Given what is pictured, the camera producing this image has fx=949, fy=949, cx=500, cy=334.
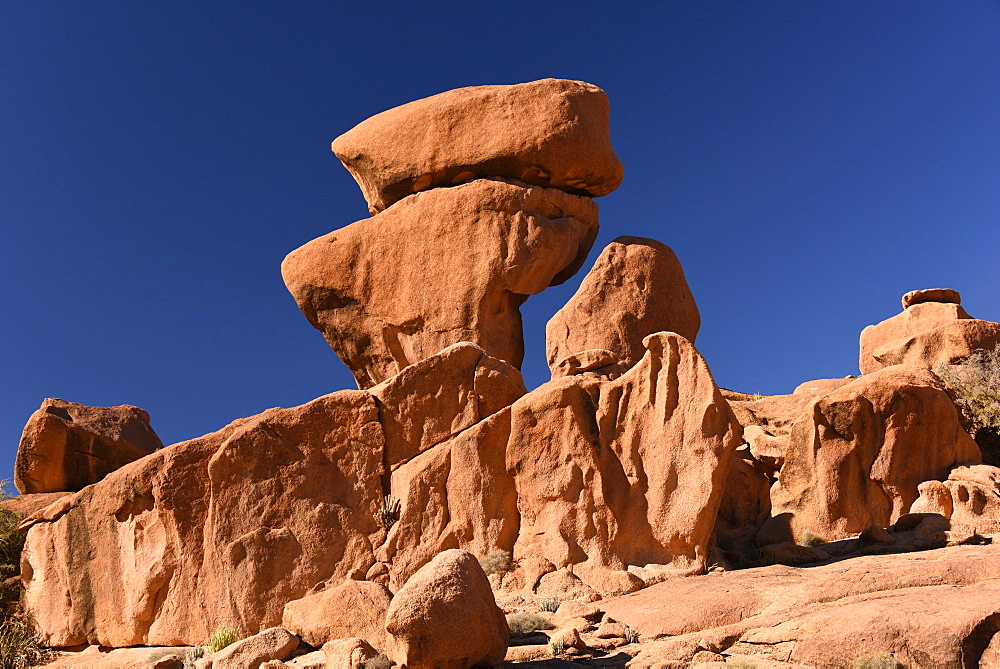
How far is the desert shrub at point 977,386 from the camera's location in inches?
726

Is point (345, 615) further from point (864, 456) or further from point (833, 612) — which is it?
point (864, 456)

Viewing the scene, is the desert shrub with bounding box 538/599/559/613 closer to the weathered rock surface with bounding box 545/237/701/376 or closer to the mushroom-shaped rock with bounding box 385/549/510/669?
the mushroom-shaped rock with bounding box 385/549/510/669

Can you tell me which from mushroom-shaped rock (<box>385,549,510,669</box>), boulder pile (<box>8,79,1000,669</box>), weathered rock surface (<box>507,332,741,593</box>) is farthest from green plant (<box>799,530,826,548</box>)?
mushroom-shaped rock (<box>385,549,510,669</box>)

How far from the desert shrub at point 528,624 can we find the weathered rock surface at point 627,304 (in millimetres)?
8666

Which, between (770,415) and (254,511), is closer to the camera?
(254,511)

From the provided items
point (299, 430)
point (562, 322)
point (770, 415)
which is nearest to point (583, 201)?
point (562, 322)

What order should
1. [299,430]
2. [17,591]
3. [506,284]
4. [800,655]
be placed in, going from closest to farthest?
1. [800,655]
2. [299,430]
3. [17,591]
4. [506,284]

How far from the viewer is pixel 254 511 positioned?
1379 centimetres

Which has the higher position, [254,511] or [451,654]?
[254,511]

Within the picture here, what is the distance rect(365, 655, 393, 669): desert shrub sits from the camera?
9.56 m

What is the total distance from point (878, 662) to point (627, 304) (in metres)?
12.0

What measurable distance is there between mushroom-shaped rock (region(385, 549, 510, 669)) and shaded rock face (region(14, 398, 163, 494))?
12132 mm

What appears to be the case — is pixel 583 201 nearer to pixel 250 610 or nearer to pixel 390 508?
pixel 390 508

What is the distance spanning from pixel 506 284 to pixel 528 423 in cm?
660
